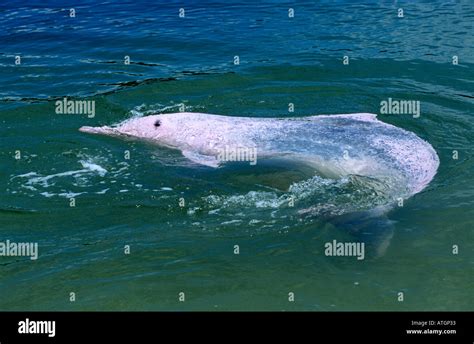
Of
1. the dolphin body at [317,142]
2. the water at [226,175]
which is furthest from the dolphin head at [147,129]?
the water at [226,175]

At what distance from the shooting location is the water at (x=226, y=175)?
8164 mm

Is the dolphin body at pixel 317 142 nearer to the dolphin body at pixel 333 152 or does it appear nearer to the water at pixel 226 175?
the dolphin body at pixel 333 152

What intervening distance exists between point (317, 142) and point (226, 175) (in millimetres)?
1461

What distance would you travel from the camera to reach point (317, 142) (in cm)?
1086

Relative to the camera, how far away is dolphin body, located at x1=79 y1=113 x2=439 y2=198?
10.4 m

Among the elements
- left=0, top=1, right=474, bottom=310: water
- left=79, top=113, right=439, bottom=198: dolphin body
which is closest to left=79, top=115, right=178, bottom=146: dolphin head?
left=79, top=113, right=439, bottom=198: dolphin body

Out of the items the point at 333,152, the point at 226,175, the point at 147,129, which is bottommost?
the point at 226,175

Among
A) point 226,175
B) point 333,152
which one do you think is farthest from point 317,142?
point 226,175

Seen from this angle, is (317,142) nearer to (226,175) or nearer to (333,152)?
(333,152)

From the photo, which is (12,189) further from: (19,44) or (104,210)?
(19,44)

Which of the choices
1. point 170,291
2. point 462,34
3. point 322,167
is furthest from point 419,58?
point 170,291
